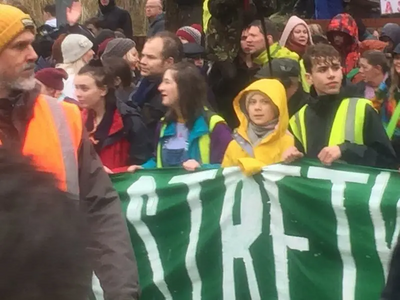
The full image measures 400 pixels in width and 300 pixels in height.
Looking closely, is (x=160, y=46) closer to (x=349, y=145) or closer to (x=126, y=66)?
(x=126, y=66)

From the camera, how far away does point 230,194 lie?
4996 millimetres

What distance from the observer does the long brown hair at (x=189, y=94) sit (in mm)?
5508

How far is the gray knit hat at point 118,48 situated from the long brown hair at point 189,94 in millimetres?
2241

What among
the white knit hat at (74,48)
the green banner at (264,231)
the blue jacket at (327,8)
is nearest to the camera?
the green banner at (264,231)

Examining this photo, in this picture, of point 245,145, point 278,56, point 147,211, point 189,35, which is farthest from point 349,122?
point 189,35

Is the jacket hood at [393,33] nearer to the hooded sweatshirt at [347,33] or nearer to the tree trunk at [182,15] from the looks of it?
the hooded sweatshirt at [347,33]

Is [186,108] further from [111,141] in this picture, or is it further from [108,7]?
[108,7]

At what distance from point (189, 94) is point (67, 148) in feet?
8.79

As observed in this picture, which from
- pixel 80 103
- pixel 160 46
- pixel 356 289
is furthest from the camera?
pixel 160 46

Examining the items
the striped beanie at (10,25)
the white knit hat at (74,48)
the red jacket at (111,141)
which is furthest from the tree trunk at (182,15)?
the striped beanie at (10,25)

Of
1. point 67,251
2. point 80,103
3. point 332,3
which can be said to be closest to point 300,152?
point 80,103

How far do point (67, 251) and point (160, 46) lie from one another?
5340 millimetres

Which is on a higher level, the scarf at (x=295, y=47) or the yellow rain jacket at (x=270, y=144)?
the scarf at (x=295, y=47)

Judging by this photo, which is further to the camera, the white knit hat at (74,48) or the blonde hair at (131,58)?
the blonde hair at (131,58)
